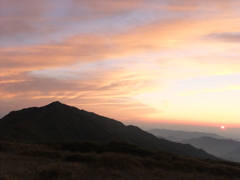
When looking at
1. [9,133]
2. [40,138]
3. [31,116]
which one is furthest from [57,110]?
[9,133]

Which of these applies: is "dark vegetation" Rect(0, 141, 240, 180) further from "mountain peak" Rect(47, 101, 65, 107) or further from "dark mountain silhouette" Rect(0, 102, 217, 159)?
"mountain peak" Rect(47, 101, 65, 107)

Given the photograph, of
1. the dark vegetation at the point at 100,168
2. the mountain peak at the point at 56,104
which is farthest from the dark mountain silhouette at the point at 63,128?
the dark vegetation at the point at 100,168

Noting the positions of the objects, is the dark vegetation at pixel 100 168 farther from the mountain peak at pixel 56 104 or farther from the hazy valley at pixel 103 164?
the mountain peak at pixel 56 104

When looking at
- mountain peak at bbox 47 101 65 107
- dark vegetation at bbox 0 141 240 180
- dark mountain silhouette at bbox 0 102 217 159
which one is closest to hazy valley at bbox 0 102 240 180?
dark vegetation at bbox 0 141 240 180

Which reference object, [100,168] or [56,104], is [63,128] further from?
[100,168]

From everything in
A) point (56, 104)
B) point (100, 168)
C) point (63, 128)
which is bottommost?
point (100, 168)

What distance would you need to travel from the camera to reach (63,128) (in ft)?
246

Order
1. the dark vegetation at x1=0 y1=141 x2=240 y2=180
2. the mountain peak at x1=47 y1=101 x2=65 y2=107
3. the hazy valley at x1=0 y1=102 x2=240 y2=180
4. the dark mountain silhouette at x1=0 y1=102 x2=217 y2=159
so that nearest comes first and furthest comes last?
the dark vegetation at x1=0 y1=141 x2=240 y2=180
the hazy valley at x1=0 y1=102 x2=240 y2=180
the dark mountain silhouette at x1=0 y1=102 x2=217 y2=159
the mountain peak at x1=47 y1=101 x2=65 y2=107

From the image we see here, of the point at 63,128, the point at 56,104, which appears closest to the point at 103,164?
the point at 63,128

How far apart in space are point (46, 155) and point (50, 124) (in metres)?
53.0

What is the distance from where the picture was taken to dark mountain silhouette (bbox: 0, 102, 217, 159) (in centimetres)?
6225

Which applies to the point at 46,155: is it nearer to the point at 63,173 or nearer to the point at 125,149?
the point at 63,173

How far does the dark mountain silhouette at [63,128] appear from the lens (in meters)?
62.3

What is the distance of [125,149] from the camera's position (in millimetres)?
28609
